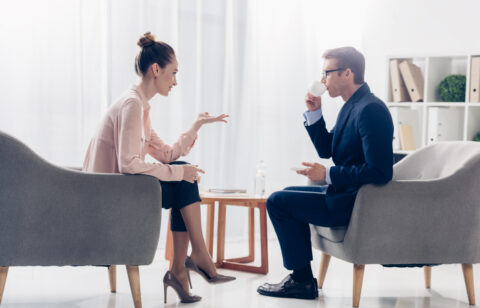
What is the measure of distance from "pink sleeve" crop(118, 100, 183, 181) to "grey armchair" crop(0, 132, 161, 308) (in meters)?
0.04

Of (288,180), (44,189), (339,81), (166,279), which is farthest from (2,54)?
(288,180)

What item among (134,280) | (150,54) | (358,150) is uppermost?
(150,54)

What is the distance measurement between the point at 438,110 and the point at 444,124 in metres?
0.11

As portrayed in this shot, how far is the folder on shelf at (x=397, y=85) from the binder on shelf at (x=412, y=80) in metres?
0.04

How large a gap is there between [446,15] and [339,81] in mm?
2149

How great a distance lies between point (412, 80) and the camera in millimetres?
4305

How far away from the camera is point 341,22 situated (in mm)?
5219

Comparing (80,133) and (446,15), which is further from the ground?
(446,15)

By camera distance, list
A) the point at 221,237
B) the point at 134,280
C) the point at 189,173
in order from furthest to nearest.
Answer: the point at 221,237 → the point at 189,173 → the point at 134,280

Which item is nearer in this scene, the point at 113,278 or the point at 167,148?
Answer: the point at 113,278

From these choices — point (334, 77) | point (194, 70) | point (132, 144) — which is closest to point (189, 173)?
point (132, 144)

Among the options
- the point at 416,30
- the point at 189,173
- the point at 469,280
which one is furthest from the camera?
the point at 416,30

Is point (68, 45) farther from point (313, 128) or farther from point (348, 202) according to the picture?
point (348, 202)

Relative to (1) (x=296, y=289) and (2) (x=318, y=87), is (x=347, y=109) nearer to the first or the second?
Answer: (2) (x=318, y=87)
